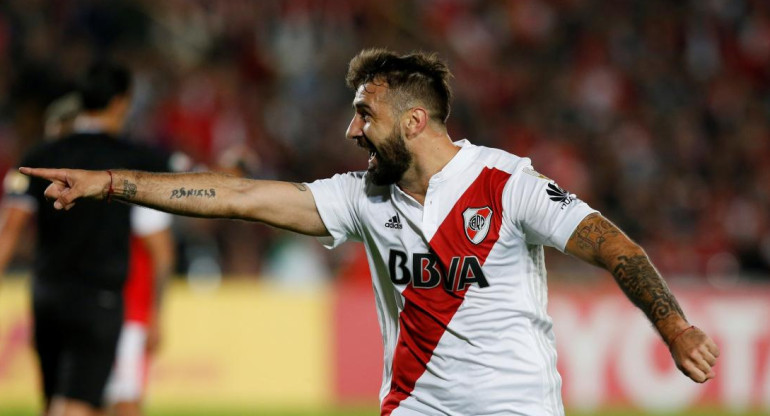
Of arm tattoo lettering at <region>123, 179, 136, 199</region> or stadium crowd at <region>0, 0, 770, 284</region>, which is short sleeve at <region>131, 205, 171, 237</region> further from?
stadium crowd at <region>0, 0, 770, 284</region>

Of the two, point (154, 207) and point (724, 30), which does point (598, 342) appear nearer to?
point (724, 30)

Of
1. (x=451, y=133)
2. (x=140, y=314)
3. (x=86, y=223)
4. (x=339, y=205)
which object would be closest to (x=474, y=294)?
(x=339, y=205)

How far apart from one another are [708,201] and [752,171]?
744 millimetres

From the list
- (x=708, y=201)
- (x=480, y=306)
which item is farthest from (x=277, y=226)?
(x=708, y=201)

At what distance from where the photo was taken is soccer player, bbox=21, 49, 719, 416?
4621 millimetres

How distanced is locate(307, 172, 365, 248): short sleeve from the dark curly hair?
16.5 inches

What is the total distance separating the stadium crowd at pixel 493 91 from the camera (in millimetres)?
14398

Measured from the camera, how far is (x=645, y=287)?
4.21 metres

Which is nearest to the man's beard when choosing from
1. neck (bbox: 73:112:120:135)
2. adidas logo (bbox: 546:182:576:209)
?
adidas logo (bbox: 546:182:576:209)

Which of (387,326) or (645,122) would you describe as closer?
(387,326)

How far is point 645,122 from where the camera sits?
53.3 ft

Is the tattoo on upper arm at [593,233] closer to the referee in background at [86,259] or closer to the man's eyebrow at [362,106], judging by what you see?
the man's eyebrow at [362,106]

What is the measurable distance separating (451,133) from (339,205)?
34.9 feet

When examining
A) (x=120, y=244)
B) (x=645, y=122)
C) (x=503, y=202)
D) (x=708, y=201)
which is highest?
(x=645, y=122)
